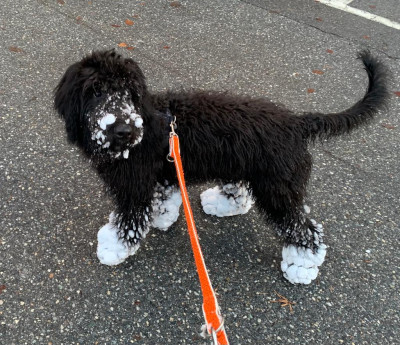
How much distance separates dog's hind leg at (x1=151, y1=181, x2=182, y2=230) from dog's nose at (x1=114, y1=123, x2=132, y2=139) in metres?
0.76

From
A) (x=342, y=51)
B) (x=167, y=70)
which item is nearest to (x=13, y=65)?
(x=167, y=70)

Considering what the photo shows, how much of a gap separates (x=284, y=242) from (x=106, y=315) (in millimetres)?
1334

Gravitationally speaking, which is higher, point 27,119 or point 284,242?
point 284,242

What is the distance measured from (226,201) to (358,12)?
4842 millimetres

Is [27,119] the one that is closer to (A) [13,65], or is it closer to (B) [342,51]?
(A) [13,65]

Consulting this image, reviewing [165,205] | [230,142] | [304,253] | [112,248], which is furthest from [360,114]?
[112,248]

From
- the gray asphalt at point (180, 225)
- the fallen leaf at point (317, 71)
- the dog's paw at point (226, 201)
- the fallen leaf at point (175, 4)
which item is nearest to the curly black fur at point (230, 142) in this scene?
the dog's paw at point (226, 201)

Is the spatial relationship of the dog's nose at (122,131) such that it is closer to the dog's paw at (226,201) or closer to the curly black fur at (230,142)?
the curly black fur at (230,142)

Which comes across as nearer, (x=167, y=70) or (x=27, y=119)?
(x=27, y=119)

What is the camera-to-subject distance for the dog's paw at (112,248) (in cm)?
264

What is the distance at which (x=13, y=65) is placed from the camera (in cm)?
438

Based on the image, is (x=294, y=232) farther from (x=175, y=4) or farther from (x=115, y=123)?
(x=175, y=4)

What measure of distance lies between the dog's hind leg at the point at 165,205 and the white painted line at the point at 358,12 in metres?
5.05

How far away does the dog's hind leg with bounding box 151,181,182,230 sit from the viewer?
2.69m
